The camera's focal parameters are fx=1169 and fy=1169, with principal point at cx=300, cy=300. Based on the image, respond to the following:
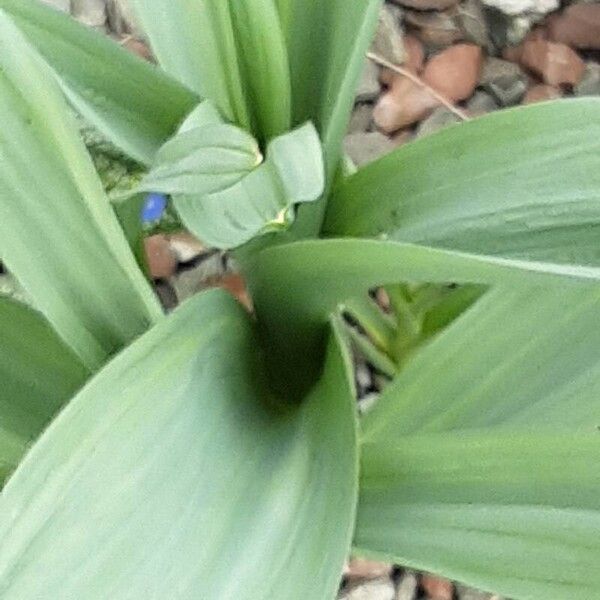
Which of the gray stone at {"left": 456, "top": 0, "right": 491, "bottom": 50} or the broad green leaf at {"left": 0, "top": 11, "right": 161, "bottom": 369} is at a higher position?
the broad green leaf at {"left": 0, "top": 11, "right": 161, "bottom": 369}

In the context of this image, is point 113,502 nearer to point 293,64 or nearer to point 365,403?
point 293,64

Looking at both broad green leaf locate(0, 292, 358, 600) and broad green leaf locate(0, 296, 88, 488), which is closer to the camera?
broad green leaf locate(0, 292, 358, 600)

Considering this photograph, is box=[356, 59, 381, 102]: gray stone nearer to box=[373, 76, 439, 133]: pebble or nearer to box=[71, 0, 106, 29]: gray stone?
box=[373, 76, 439, 133]: pebble

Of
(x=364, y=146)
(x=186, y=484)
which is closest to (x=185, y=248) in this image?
(x=364, y=146)

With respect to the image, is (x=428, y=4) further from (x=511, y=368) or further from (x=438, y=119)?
(x=511, y=368)

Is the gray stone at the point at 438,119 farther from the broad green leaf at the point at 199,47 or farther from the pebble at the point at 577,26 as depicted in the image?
the broad green leaf at the point at 199,47

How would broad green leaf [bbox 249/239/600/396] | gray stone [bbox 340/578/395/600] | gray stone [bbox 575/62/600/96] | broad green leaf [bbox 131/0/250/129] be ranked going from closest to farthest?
broad green leaf [bbox 249/239/600/396] → broad green leaf [bbox 131/0/250/129] → gray stone [bbox 340/578/395/600] → gray stone [bbox 575/62/600/96]

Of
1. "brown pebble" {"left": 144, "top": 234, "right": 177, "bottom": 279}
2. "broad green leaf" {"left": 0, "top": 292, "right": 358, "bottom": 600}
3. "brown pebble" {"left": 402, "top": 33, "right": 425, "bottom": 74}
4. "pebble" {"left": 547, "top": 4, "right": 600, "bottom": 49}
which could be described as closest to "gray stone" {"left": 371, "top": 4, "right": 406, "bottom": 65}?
"brown pebble" {"left": 402, "top": 33, "right": 425, "bottom": 74}

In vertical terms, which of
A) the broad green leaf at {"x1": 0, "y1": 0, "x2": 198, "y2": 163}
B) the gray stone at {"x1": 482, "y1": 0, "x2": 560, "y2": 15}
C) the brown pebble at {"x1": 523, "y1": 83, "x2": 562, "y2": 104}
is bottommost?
the brown pebble at {"x1": 523, "y1": 83, "x2": 562, "y2": 104}
